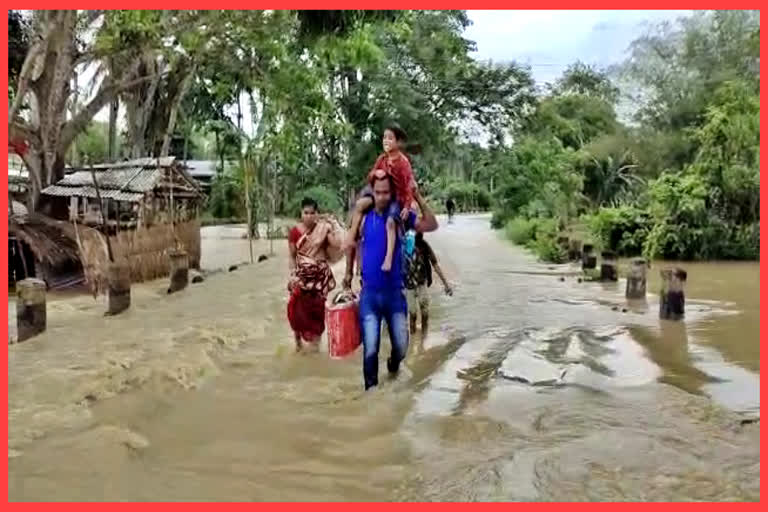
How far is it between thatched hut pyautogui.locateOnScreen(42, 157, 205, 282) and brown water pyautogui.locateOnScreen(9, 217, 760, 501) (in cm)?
465

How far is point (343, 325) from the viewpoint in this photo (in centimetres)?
664

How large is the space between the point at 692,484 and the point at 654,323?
20.6 ft

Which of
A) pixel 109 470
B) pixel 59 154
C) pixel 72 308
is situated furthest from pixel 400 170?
pixel 59 154

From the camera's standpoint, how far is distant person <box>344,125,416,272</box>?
6270mm

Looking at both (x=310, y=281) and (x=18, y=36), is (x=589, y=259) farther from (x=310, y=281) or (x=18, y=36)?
(x=18, y=36)

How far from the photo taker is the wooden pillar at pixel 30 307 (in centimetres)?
978

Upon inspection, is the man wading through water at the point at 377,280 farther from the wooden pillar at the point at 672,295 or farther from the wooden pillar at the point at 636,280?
the wooden pillar at the point at 636,280

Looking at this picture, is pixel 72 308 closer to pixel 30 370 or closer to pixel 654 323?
pixel 30 370

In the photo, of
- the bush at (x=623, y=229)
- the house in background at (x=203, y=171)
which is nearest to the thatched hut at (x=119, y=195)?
the bush at (x=623, y=229)

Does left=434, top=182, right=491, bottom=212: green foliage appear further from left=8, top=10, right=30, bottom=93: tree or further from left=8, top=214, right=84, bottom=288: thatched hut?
left=8, top=214, right=84, bottom=288: thatched hut

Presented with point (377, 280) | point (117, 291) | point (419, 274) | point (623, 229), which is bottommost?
point (117, 291)

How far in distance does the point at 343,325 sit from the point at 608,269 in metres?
10.7

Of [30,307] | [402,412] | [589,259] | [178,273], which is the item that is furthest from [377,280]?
[589,259]

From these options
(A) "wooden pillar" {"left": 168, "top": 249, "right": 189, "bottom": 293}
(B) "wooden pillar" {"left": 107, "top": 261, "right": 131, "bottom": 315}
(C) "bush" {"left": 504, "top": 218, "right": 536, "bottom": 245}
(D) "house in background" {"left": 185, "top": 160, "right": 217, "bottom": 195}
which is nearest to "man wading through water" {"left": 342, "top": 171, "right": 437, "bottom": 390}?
(B) "wooden pillar" {"left": 107, "top": 261, "right": 131, "bottom": 315}
